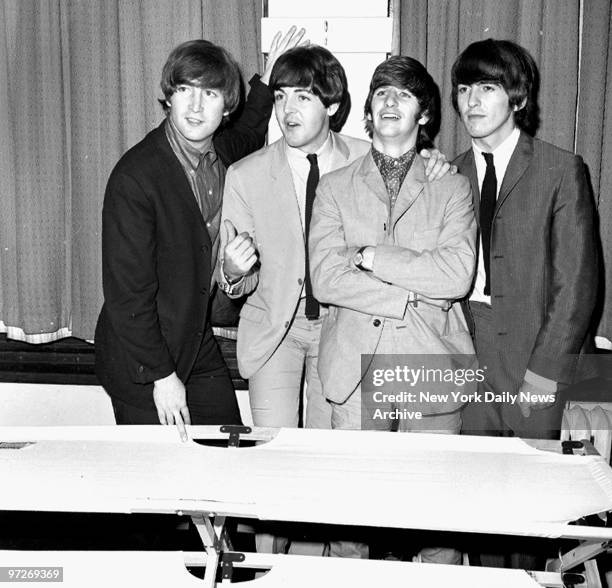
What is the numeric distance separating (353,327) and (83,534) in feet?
4.62

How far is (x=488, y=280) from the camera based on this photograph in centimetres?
242

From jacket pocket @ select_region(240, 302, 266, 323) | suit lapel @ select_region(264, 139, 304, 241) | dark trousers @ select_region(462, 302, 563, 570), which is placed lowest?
dark trousers @ select_region(462, 302, 563, 570)

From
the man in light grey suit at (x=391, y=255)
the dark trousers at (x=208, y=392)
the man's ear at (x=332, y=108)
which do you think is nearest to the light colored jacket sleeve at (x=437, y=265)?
the man in light grey suit at (x=391, y=255)

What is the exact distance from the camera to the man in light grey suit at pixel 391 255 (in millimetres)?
2223

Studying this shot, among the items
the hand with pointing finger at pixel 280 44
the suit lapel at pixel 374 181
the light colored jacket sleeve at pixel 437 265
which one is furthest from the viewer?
the hand with pointing finger at pixel 280 44

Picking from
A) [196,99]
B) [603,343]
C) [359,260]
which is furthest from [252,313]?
[603,343]

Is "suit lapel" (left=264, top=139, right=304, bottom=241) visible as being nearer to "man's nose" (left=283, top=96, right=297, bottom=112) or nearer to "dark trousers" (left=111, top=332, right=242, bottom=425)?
"man's nose" (left=283, top=96, right=297, bottom=112)

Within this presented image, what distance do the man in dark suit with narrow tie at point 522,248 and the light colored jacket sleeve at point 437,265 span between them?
19 cm

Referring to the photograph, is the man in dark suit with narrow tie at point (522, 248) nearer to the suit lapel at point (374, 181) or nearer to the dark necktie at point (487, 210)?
the dark necktie at point (487, 210)

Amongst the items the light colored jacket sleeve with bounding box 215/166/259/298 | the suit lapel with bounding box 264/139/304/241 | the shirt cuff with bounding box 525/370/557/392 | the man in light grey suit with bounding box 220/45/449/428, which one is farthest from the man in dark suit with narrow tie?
the light colored jacket sleeve with bounding box 215/166/259/298

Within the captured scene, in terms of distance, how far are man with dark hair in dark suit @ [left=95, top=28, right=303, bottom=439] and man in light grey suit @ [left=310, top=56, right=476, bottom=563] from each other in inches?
15.4

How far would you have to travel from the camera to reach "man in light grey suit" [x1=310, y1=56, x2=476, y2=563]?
2.22 m

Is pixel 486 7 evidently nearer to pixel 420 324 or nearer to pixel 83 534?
pixel 420 324

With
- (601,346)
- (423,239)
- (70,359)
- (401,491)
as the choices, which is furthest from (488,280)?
(70,359)
